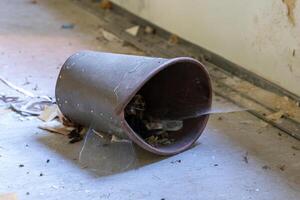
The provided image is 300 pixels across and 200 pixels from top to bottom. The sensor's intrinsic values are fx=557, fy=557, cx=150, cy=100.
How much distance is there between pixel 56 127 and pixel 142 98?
1.29 ft

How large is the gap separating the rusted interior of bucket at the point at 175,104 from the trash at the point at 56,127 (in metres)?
0.28

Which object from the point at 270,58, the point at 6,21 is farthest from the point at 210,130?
the point at 6,21

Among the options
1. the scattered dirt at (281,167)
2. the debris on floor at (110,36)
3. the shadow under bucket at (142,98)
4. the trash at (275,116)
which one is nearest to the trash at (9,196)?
the shadow under bucket at (142,98)

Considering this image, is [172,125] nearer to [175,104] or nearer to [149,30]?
[175,104]

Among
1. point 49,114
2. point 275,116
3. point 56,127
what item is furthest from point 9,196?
point 275,116

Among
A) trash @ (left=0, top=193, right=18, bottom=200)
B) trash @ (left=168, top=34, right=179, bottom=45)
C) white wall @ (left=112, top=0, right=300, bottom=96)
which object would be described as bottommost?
trash @ (left=168, top=34, right=179, bottom=45)

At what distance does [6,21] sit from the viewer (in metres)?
3.91

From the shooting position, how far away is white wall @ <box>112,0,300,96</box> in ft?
8.69

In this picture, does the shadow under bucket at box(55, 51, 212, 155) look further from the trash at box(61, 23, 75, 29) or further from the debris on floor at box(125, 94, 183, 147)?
the trash at box(61, 23, 75, 29)

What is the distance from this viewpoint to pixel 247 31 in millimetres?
2895

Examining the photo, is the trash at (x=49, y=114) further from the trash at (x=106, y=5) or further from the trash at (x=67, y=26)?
the trash at (x=106, y=5)

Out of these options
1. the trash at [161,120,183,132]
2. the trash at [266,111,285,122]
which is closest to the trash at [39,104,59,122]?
the trash at [161,120,183,132]

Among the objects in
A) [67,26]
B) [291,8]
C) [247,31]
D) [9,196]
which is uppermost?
[291,8]

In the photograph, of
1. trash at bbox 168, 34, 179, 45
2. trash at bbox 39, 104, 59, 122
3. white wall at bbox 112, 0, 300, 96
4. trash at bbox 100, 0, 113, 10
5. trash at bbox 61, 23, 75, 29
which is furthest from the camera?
trash at bbox 100, 0, 113, 10
